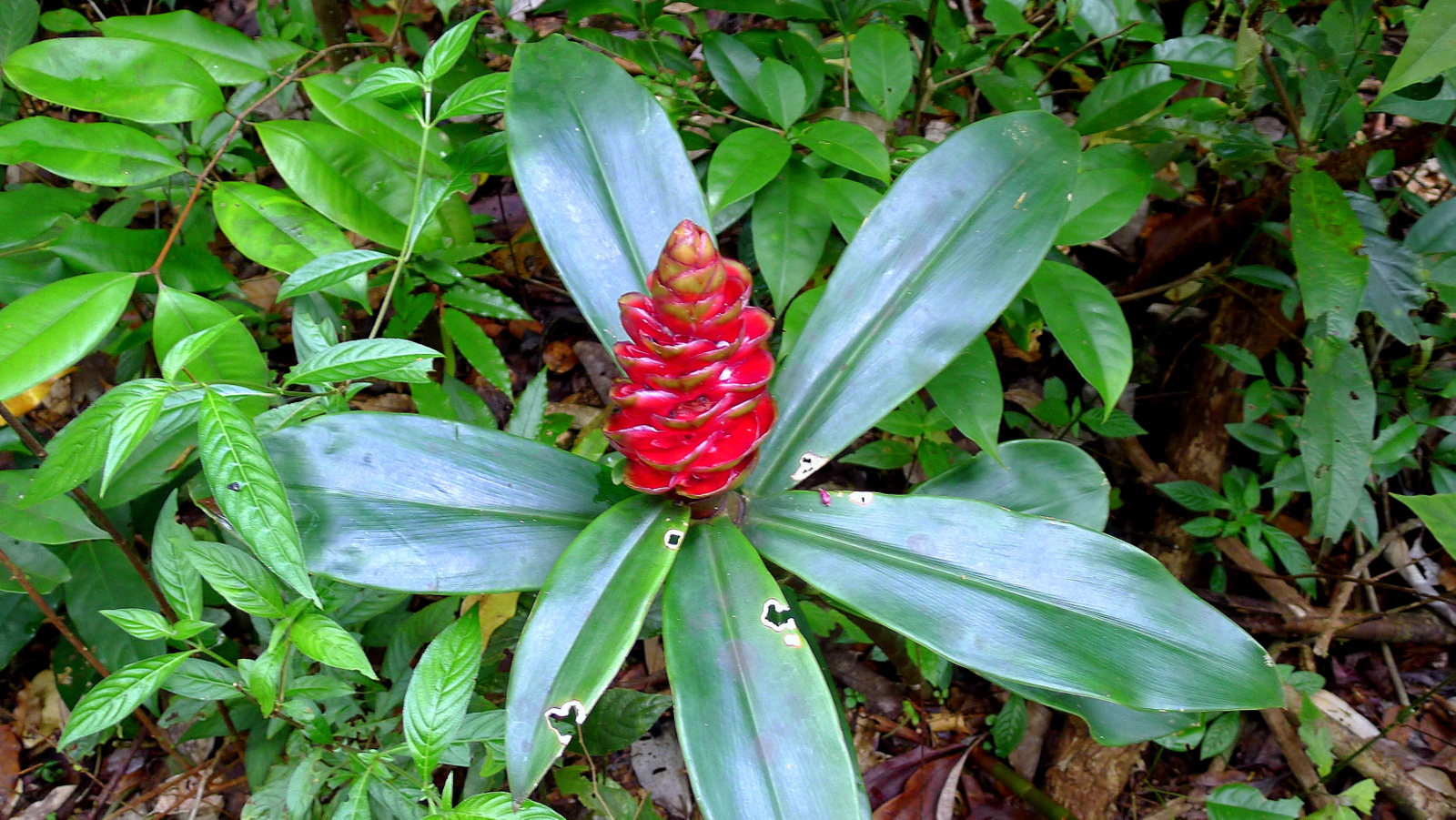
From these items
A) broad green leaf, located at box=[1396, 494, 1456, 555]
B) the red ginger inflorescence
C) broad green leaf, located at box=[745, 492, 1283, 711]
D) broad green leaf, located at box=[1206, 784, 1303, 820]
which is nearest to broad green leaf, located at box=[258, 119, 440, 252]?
the red ginger inflorescence

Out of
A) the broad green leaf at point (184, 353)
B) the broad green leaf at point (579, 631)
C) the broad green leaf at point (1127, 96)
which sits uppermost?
the broad green leaf at point (1127, 96)

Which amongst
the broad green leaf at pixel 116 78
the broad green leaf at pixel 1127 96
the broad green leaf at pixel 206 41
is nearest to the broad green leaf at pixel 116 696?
the broad green leaf at pixel 116 78

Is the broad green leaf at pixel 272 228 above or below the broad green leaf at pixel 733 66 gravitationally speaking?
below

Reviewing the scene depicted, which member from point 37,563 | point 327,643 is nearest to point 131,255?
point 37,563

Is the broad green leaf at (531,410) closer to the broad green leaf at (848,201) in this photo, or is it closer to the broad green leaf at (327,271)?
the broad green leaf at (327,271)

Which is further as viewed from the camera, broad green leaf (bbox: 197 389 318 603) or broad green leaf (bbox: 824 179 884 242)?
broad green leaf (bbox: 824 179 884 242)

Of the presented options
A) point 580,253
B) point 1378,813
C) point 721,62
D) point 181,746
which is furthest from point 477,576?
point 1378,813

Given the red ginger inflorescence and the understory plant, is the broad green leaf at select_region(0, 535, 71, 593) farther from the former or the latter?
the red ginger inflorescence
